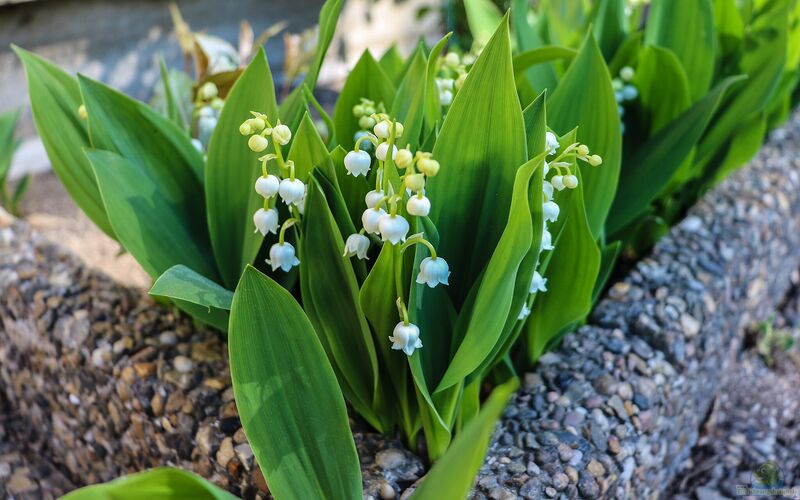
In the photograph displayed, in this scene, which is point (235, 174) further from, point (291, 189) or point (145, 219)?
point (291, 189)

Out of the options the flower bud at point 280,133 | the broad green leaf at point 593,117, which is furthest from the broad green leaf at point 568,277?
the flower bud at point 280,133

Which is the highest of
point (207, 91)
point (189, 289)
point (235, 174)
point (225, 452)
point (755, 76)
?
point (755, 76)

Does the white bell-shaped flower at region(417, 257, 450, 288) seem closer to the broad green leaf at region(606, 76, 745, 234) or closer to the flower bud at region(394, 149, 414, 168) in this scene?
the flower bud at region(394, 149, 414, 168)

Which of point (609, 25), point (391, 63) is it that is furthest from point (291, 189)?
point (609, 25)

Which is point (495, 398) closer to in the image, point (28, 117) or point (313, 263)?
point (313, 263)

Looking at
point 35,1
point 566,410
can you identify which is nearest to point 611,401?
point 566,410
